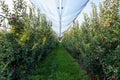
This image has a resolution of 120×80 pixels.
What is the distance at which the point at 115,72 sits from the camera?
473 cm

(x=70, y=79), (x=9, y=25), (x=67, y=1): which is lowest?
(x=70, y=79)

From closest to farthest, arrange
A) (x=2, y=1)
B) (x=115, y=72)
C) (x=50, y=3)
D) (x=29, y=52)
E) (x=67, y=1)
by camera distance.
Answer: (x=115, y=72) → (x=2, y=1) → (x=29, y=52) → (x=67, y=1) → (x=50, y=3)

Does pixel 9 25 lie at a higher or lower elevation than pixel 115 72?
higher

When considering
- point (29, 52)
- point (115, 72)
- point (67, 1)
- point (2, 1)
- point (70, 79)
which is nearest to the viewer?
point (115, 72)

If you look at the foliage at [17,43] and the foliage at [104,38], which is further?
the foliage at [104,38]

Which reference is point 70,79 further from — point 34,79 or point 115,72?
point 115,72

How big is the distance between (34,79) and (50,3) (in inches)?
227

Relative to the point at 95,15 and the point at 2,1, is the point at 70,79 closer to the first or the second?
the point at 95,15

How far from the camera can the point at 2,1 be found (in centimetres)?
621

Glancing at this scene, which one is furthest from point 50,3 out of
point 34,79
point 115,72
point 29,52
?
point 115,72

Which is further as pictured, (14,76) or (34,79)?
(34,79)

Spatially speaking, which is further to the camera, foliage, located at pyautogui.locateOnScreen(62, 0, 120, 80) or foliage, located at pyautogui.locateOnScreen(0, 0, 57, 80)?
foliage, located at pyautogui.locateOnScreen(62, 0, 120, 80)

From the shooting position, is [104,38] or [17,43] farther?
[104,38]

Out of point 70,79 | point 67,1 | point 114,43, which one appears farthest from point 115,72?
point 67,1
